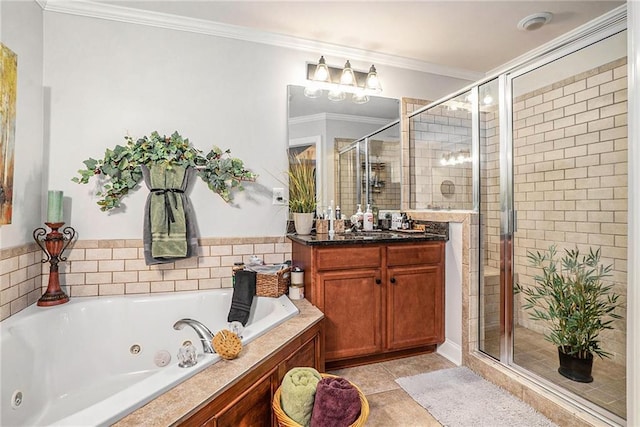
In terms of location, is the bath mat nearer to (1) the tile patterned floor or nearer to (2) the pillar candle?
(1) the tile patterned floor

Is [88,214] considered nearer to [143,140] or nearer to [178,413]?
[143,140]

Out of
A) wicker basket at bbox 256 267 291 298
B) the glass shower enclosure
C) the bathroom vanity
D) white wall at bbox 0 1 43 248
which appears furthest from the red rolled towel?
white wall at bbox 0 1 43 248

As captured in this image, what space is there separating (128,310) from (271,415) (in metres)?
1.24

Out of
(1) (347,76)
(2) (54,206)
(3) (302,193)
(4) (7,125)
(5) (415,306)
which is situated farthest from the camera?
(1) (347,76)

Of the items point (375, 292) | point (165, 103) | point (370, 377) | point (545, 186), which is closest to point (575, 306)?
point (545, 186)

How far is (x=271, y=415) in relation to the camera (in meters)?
1.45

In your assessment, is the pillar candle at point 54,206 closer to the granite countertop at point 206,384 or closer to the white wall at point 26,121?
the white wall at point 26,121

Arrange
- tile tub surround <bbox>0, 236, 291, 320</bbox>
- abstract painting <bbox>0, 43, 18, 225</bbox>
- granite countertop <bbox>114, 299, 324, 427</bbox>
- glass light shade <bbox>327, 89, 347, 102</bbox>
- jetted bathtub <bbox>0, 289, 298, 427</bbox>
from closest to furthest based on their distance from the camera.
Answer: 1. granite countertop <bbox>114, 299, 324, 427</bbox>
2. jetted bathtub <bbox>0, 289, 298, 427</bbox>
3. abstract painting <bbox>0, 43, 18, 225</bbox>
4. tile tub surround <bbox>0, 236, 291, 320</bbox>
5. glass light shade <bbox>327, 89, 347, 102</bbox>

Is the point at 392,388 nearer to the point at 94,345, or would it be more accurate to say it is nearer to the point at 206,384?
the point at 206,384

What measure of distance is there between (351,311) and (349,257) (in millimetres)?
372

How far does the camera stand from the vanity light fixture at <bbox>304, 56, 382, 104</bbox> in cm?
275

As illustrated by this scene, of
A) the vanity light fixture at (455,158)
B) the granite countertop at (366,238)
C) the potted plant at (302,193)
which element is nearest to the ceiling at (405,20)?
the vanity light fixture at (455,158)

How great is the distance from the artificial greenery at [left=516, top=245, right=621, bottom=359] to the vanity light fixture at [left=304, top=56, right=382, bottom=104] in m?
1.85

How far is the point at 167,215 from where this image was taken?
89.3 inches
